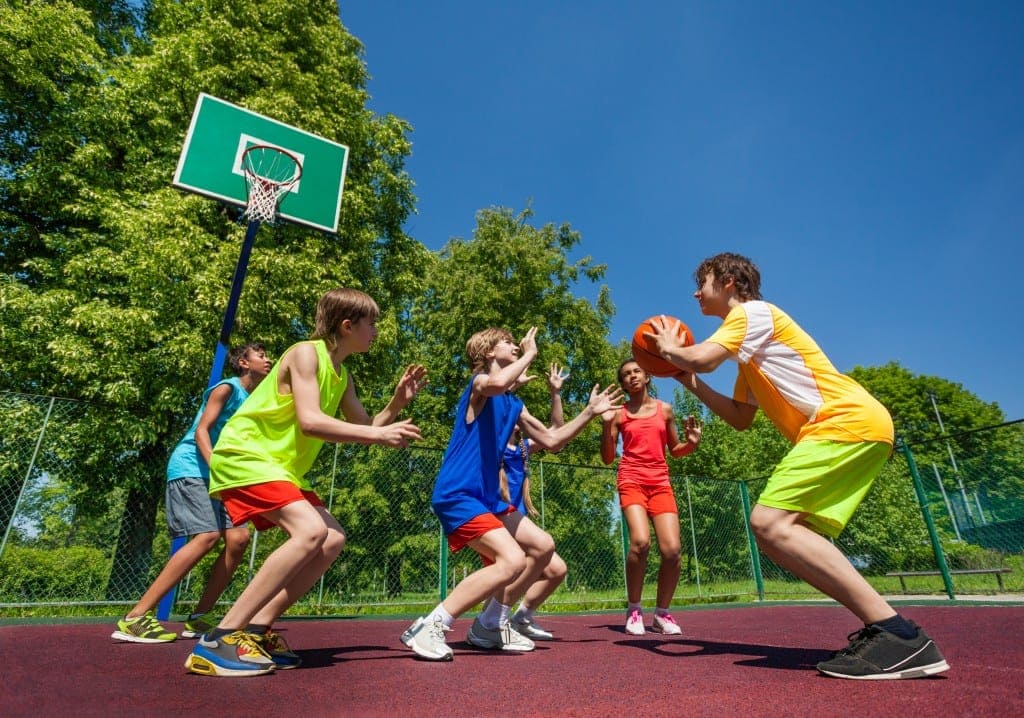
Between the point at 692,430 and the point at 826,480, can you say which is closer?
the point at 826,480

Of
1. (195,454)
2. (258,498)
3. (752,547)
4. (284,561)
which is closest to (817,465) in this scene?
(284,561)

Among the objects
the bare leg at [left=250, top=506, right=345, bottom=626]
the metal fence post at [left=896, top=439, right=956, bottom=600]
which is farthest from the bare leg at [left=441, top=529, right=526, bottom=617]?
the metal fence post at [left=896, top=439, right=956, bottom=600]

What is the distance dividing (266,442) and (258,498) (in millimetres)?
278

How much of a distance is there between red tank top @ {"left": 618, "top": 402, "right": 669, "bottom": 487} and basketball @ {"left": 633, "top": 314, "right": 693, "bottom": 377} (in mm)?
1533

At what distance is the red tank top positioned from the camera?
4973 millimetres

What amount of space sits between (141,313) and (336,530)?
9002 millimetres

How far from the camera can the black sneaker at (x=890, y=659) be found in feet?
7.54

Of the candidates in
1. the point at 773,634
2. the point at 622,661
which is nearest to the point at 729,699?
the point at 622,661

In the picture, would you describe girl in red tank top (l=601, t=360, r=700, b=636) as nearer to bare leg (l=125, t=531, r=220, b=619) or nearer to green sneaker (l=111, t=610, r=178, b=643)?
bare leg (l=125, t=531, r=220, b=619)

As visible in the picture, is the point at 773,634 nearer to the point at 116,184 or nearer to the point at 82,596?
the point at 82,596

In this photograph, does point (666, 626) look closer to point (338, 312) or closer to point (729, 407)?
point (729, 407)

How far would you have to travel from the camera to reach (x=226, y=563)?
4.25m

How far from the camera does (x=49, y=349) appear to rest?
10383 mm

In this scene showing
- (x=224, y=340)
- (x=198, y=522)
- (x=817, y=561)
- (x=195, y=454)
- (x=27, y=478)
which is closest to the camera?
(x=817, y=561)
